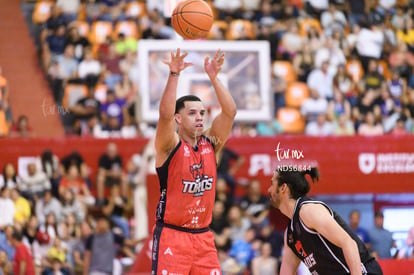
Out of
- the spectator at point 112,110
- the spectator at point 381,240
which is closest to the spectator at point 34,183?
the spectator at point 112,110

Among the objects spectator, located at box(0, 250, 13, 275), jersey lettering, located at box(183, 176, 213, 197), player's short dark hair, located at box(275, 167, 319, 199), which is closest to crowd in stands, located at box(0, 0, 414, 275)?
spectator, located at box(0, 250, 13, 275)

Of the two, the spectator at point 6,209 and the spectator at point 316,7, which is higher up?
the spectator at point 316,7

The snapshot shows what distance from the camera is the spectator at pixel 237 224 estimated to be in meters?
13.4

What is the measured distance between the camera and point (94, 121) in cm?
1595

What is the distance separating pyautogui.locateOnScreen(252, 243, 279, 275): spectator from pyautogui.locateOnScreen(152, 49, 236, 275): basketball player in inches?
213

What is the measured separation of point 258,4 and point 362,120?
13.6ft

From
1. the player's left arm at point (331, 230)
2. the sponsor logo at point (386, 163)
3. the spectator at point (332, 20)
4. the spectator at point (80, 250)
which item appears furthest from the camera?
the spectator at point (332, 20)

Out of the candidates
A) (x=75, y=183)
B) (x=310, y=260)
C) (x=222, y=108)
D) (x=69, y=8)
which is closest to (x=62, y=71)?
(x=69, y=8)

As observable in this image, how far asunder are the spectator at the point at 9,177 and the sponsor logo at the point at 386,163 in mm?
5918

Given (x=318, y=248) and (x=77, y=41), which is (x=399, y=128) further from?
(x=318, y=248)

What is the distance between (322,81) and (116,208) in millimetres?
5738

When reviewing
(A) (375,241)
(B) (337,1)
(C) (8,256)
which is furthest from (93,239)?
(B) (337,1)

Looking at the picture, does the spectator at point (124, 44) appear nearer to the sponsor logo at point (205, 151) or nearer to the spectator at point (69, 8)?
the spectator at point (69, 8)

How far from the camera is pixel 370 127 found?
1727 cm
